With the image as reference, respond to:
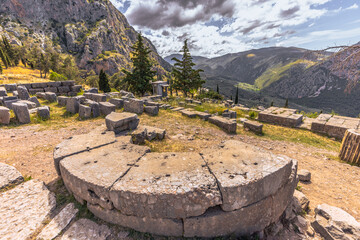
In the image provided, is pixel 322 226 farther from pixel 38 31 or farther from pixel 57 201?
pixel 38 31

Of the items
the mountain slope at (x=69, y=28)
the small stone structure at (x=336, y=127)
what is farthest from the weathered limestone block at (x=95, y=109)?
the mountain slope at (x=69, y=28)

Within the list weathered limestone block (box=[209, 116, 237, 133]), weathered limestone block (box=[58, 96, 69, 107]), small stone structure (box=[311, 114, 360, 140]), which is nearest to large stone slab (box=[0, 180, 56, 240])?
weathered limestone block (box=[209, 116, 237, 133])

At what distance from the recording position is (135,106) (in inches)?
352

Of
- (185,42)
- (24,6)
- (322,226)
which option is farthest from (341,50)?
(24,6)

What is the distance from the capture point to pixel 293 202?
321cm

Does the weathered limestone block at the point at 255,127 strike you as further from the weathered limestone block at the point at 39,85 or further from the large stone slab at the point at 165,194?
the weathered limestone block at the point at 39,85

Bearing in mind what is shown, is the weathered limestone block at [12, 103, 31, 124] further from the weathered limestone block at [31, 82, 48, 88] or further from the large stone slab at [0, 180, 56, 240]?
the weathered limestone block at [31, 82, 48, 88]

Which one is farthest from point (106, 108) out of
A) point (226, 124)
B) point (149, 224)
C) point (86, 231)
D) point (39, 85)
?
point (39, 85)

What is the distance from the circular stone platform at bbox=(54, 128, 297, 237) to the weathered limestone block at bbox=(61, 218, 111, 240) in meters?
0.15

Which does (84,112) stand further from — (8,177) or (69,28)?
(69,28)

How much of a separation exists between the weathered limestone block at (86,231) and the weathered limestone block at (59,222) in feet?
0.46

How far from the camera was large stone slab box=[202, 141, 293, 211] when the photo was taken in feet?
7.67

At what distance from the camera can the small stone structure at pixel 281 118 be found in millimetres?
9477

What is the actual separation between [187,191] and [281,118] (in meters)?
9.92
